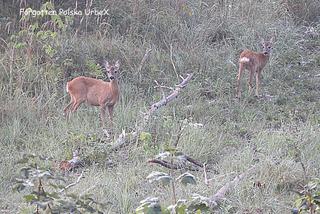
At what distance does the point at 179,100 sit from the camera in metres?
8.78

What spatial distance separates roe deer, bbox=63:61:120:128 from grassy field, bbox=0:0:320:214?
Result: 0.54 ft

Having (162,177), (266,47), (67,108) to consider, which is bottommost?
(67,108)

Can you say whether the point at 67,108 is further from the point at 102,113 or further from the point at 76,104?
the point at 102,113

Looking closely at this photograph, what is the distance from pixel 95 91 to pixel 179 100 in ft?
3.75

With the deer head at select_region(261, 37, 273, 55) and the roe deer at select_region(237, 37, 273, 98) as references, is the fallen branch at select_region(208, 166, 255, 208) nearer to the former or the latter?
the roe deer at select_region(237, 37, 273, 98)

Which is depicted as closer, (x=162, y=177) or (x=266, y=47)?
(x=162, y=177)

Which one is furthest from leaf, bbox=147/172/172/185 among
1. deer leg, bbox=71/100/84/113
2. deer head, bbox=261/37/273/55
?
deer head, bbox=261/37/273/55

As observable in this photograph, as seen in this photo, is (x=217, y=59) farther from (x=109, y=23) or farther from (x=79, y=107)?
(x=79, y=107)

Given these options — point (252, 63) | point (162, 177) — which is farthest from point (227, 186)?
point (252, 63)

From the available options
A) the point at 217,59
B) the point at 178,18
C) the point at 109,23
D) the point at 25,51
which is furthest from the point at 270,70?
the point at 25,51

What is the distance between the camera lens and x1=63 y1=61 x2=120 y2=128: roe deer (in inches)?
325

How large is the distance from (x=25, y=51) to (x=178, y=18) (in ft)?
9.23

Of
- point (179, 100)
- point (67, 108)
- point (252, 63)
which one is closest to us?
point (67, 108)

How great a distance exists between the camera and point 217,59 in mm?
10180
